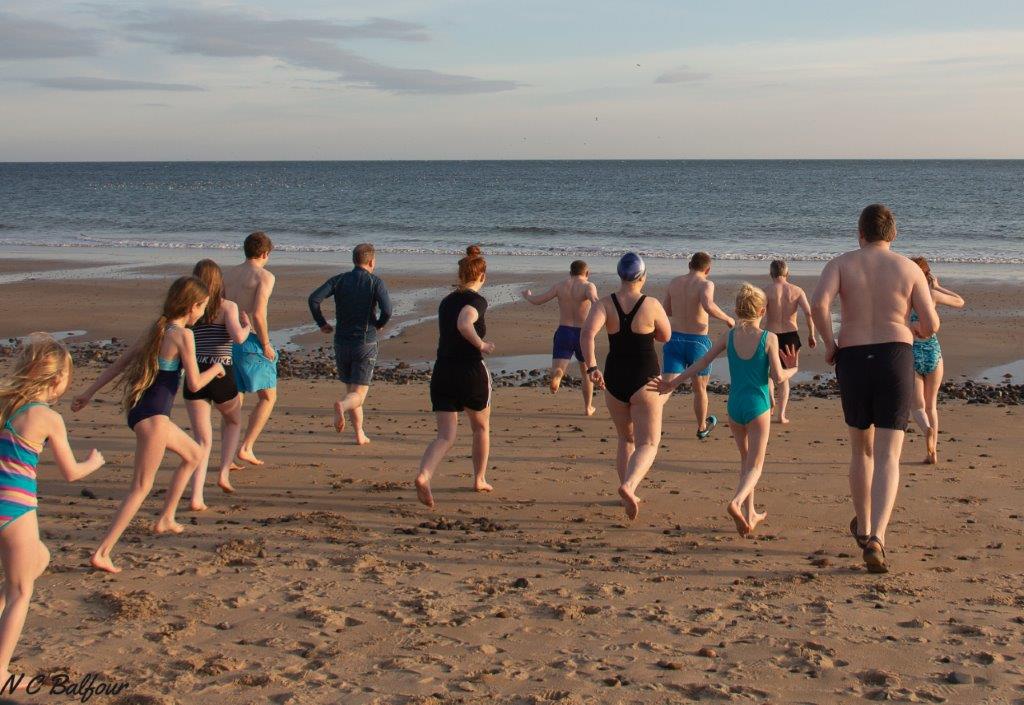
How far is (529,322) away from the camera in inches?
717

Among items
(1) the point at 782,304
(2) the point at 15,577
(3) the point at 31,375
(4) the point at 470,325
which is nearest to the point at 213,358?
(4) the point at 470,325

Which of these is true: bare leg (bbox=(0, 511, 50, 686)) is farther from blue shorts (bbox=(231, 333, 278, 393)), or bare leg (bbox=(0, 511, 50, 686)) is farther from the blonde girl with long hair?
blue shorts (bbox=(231, 333, 278, 393))

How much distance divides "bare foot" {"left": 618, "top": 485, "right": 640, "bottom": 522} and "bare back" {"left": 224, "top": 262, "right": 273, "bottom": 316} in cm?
324

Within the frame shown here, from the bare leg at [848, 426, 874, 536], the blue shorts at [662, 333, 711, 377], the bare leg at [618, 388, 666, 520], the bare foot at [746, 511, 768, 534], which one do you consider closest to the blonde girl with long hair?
the bare leg at [618, 388, 666, 520]

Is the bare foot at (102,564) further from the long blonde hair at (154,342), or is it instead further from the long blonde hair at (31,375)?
the long blonde hair at (31,375)

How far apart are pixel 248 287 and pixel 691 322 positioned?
397cm

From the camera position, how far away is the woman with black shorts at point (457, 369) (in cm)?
733

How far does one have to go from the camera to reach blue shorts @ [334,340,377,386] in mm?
9133

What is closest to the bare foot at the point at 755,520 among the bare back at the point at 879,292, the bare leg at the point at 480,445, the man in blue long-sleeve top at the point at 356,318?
the bare back at the point at 879,292

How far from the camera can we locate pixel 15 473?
14.7 ft

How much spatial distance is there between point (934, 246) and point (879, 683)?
36951mm

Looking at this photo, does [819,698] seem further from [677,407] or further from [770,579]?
[677,407]

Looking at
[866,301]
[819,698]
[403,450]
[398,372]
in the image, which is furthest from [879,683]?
[398,372]

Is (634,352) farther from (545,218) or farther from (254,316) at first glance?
(545,218)
